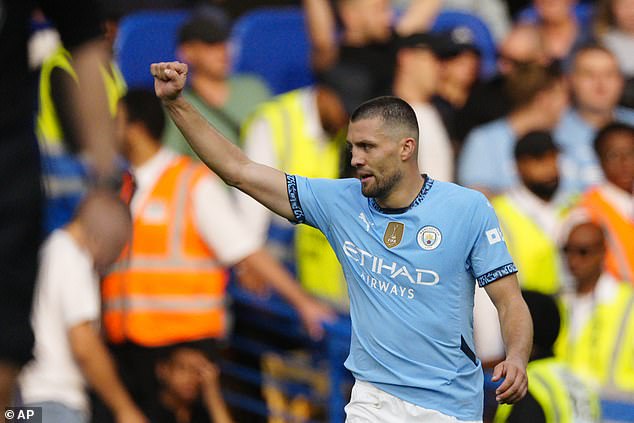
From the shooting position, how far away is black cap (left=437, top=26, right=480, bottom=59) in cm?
912

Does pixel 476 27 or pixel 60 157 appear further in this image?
pixel 476 27

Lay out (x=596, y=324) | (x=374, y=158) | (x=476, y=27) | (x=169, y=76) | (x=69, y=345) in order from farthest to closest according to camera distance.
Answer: (x=476, y=27) → (x=596, y=324) → (x=69, y=345) → (x=374, y=158) → (x=169, y=76)

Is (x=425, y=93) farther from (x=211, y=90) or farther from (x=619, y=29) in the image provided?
(x=619, y=29)

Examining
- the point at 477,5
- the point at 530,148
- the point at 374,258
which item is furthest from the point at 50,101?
the point at 477,5

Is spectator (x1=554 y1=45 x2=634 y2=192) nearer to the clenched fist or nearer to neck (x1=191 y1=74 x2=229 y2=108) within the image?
neck (x1=191 y1=74 x2=229 y2=108)

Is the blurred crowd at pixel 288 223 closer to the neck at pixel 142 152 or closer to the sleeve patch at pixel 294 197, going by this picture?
the neck at pixel 142 152

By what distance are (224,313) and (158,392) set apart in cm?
60

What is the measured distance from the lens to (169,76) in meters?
4.73

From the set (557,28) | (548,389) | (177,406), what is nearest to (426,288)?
(548,389)

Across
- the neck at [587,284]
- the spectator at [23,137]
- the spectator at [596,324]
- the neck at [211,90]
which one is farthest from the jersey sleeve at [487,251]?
the neck at [211,90]

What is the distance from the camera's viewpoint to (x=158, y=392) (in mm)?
7453

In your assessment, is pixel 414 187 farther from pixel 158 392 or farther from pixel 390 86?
pixel 390 86

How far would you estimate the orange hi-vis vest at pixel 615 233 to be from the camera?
8094 millimetres

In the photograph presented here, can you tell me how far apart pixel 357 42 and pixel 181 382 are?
9.14 ft
